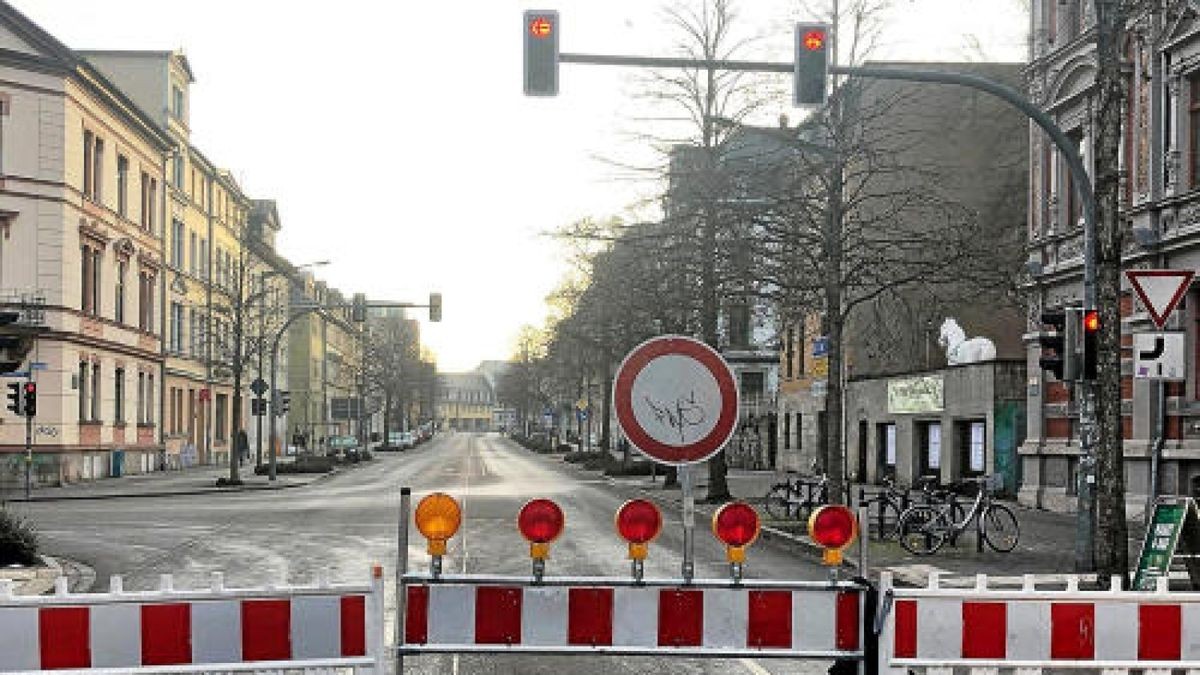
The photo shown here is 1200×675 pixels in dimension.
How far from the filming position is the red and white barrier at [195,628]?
5.24m

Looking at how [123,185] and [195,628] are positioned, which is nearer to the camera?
[195,628]

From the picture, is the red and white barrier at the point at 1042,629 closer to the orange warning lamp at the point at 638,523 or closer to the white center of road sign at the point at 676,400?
the orange warning lamp at the point at 638,523

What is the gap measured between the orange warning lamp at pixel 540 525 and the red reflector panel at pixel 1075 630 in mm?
2231

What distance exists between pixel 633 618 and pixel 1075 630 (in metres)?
1.97

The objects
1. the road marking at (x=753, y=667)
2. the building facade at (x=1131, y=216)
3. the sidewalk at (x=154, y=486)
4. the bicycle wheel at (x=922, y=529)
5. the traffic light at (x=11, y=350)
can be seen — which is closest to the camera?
the road marking at (x=753, y=667)

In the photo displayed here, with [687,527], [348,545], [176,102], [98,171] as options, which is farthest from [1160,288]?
[176,102]

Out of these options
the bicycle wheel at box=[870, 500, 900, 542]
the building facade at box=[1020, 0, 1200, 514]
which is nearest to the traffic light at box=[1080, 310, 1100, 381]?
the bicycle wheel at box=[870, 500, 900, 542]

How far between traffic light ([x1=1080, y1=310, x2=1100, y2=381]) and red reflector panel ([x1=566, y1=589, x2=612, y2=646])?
9.17 m

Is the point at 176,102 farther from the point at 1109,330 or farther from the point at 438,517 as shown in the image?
the point at 438,517

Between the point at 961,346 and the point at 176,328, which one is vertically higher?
the point at 176,328

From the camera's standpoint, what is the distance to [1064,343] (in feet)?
45.4

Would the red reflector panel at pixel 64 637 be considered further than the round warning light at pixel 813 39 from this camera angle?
No

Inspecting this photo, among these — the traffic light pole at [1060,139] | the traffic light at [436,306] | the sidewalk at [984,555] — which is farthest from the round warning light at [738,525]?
the traffic light at [436,306]

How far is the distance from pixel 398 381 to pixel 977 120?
Answer: 56.0m
